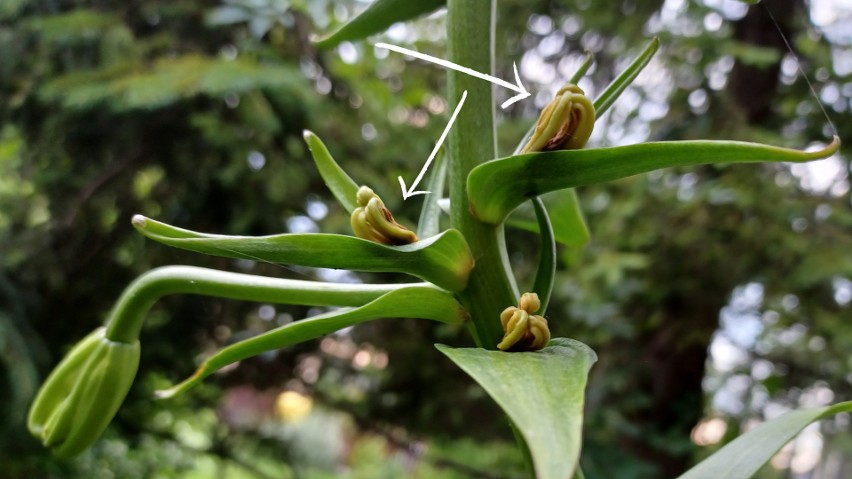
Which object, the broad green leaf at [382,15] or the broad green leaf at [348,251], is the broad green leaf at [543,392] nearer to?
the broad green leaf at [348,251]

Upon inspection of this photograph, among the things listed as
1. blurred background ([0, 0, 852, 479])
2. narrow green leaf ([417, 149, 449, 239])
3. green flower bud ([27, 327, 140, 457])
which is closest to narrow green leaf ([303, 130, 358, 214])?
narrow green leaf ([417, 149, 449, 239])

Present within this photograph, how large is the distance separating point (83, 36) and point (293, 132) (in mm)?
325

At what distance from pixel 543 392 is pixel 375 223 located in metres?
0.09

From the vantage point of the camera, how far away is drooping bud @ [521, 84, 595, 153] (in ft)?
0.78

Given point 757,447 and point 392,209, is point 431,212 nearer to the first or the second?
point 757,447

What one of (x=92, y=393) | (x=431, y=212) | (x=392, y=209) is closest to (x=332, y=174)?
(x=431, y=212)

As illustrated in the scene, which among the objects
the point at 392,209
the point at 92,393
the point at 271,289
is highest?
the point at 271,289

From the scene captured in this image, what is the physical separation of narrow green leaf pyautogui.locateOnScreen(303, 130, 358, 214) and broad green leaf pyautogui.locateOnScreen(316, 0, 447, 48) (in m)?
0.08

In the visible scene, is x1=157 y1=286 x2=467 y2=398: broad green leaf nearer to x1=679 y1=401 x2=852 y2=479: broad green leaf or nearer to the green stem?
the green stem

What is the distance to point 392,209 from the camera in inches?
Answer: 39.9

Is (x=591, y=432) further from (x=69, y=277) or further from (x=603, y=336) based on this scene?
(x=69, y=277)

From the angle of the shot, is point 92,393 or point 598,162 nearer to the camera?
point 598,162

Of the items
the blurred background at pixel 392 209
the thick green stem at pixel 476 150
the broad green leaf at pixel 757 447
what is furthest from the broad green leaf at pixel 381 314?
the blurred background at pixel 392 209

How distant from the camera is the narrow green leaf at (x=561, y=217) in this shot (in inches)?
14.0
